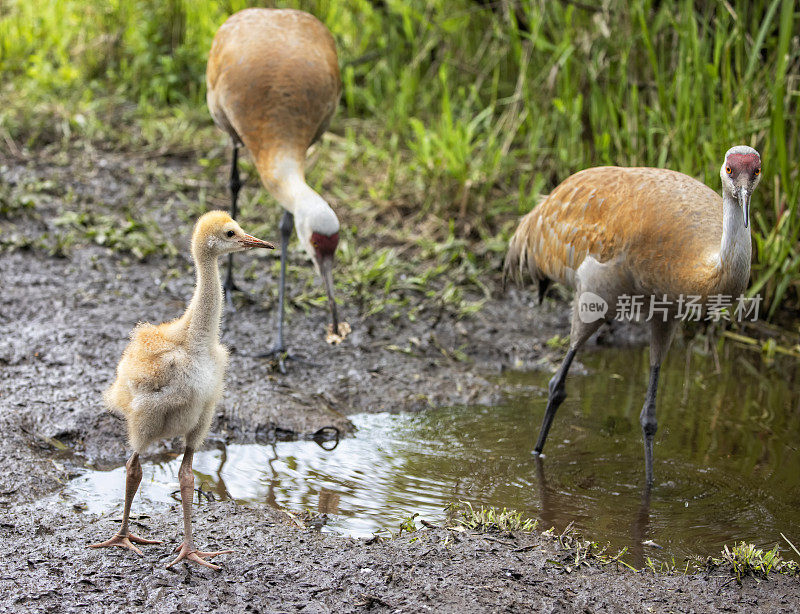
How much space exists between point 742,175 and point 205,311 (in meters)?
2.18

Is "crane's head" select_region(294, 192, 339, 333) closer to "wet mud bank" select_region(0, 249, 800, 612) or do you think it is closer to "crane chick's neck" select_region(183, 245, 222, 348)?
"wet mud bank" select_region(0, 249, 800, 612)

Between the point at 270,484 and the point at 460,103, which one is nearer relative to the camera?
the point at 270,484

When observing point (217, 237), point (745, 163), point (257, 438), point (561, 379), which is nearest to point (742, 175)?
point (745, 163)

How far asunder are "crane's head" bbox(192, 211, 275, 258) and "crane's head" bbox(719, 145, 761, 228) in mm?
1883

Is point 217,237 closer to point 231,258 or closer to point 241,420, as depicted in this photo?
point 241,420

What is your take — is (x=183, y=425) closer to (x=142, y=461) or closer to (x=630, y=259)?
(x=142, y=461)

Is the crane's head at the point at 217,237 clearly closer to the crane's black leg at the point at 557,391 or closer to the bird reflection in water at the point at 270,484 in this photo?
the bird reflection in water at the point at 270,484

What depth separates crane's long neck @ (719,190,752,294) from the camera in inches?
147

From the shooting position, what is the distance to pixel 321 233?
4805mm

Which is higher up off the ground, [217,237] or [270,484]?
[217,237]

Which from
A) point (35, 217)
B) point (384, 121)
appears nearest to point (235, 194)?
point (35, 217)

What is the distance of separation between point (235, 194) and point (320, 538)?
10.3 feet

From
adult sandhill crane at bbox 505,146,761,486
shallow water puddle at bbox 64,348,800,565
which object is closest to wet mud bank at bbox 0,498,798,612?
shallow water puddle at bbox 64,348,800,565

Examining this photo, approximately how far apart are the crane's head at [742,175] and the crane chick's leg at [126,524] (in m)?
2.52
